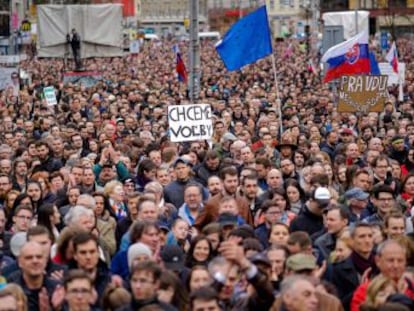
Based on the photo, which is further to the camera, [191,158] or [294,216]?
[191,158]

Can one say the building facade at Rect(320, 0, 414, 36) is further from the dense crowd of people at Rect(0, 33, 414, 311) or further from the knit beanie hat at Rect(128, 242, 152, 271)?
the knit beanie hat at Rect(128, 242, 152, 271)

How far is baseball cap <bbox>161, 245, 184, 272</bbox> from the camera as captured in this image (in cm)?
952

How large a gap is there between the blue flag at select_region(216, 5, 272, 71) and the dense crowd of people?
3.27 ft

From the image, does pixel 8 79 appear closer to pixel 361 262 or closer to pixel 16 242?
pixel 16 242

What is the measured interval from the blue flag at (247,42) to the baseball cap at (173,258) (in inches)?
472

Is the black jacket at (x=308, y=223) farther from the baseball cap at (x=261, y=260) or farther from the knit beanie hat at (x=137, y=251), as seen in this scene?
the baseball cap at (x=261, y=260)

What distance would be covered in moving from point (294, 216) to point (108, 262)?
2.12m

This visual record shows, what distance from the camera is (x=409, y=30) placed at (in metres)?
98.2

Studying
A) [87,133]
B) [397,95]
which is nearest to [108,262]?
[87,133]

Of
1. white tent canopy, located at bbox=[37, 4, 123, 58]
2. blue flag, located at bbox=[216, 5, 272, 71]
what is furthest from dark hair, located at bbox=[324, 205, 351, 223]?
white tent canopy, located at bbox=[37, 4, 123, 58]

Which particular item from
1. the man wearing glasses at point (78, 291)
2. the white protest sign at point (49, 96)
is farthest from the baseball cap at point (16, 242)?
the white protest sign at point (49, 96)

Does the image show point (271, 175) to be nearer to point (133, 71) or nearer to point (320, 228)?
point (320, 228)

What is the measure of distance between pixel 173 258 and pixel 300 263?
1.14m

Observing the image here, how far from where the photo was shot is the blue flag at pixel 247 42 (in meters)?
21.6
